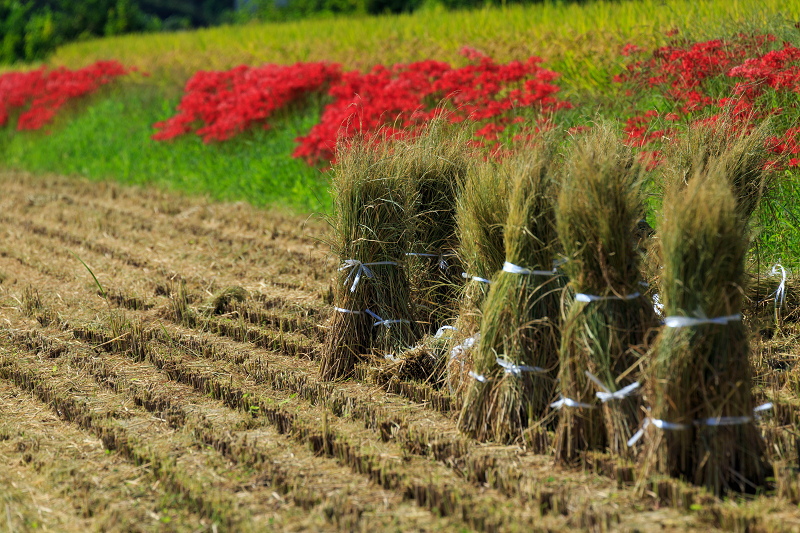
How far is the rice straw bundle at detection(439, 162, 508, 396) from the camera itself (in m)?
3.56

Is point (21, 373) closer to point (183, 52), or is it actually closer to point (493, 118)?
point (493, 118)

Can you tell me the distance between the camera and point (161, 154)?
36.1ft

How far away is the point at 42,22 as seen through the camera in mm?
20188

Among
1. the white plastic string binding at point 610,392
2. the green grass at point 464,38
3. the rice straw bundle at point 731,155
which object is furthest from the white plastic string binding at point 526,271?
the green grass at point 464,38

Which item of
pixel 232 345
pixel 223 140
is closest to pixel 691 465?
pixel 232 345

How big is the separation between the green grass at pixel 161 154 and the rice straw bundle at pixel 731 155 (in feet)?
11.2

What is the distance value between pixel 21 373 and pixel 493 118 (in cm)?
479

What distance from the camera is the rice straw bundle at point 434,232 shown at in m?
4.42

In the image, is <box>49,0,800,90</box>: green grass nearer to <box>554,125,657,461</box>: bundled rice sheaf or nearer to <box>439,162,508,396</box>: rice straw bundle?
<box>439,162,508,396</box>: rice straw bundle

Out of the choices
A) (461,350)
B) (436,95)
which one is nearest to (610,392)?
(461,350)

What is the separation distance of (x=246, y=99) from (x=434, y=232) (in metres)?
6.40

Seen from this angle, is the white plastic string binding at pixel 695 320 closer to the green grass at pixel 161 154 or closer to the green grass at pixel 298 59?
the green grass at pixel 298 59

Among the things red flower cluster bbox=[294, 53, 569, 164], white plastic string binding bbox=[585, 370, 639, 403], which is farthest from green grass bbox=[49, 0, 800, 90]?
white plastic string binding bbox=[585, 370, 639, 403]

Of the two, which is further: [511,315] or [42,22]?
[42,22]
